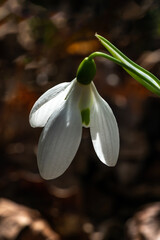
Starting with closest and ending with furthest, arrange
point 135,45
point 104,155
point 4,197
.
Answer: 1. point 104,155
2. point 4,197
3. point 135,45

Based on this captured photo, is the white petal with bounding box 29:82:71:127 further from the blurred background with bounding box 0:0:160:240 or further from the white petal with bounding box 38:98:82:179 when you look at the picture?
the blurred background with bounding box 0:0:160:240

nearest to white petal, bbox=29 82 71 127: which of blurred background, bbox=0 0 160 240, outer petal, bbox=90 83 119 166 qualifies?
outer petal, bbox=90 83 119 166

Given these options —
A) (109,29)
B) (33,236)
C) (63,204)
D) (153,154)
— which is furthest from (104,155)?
(109,29)

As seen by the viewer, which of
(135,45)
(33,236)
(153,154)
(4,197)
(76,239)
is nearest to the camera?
(33,236)

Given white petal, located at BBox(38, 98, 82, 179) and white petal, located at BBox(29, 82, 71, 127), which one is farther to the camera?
white petal, located at BBox(29, 82, 71, 127)

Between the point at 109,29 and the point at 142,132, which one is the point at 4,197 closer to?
the point at 142,132

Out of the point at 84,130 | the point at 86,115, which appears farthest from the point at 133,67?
the point at 84,130

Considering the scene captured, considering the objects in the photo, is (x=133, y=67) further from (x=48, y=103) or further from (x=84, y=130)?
(x=84, y=130)
